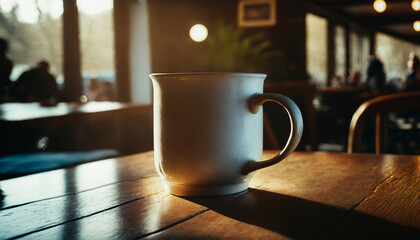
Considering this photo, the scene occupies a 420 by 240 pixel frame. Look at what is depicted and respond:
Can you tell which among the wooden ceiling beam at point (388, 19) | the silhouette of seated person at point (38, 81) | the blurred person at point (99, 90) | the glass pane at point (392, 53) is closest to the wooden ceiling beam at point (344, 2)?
the wooden ceiling beam at point (388, 19)

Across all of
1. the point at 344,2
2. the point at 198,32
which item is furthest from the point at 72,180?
the point at 344,2

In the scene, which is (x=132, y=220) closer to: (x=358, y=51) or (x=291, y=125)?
(x=291, y=125)

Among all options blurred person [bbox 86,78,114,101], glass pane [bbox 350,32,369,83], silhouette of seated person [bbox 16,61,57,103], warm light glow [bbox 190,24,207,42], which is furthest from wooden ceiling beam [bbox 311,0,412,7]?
silhouette of seated person [bbox 16,61,57,103]

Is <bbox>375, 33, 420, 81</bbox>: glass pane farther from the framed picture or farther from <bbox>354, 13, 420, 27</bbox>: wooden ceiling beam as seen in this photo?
the framed picture

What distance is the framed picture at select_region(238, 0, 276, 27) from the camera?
709 centimetres

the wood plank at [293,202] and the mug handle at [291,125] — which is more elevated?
the mug handle at [291,125]

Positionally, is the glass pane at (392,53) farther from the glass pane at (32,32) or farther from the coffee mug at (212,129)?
the coffee mug at (212,129)

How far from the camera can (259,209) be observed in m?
0.49

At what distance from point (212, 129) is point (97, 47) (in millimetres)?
4563

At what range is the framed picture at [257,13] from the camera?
279 inches

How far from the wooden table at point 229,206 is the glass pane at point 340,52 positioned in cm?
1151

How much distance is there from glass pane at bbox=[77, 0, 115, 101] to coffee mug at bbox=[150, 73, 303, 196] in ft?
14.0

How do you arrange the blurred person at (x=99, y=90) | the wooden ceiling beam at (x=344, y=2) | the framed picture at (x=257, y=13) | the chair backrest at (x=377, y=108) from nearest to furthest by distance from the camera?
the chair backrest at (x=377, y=108)
the blurred person at (x=99, y=90)
the framed picture at (x=257, y=13)
the wooden ceiling beam at (x=344, y=2)

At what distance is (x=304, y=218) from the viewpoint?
0.45 metres
